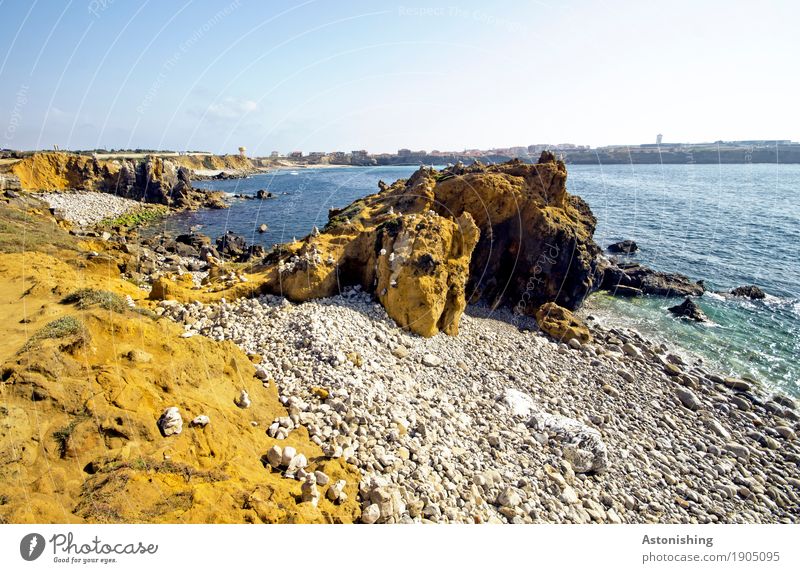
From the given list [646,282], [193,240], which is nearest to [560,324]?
[646,282]

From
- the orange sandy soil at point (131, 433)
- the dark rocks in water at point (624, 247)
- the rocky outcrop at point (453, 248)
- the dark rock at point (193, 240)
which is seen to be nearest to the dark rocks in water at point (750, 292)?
the dark rocks in water at point (624, 247)

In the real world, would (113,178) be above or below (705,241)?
above

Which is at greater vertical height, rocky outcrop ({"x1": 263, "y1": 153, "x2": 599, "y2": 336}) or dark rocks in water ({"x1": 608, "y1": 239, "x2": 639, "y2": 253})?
rocky outcrop ({"x1": 263, "y1": 153, "x2": 599, "y2": 336})

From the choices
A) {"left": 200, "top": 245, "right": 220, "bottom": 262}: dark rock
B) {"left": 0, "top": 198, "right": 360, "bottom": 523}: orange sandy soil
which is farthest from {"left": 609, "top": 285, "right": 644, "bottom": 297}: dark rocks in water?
{"left": 200, "top": 245, "right": 220, "bottom": 262}: dark rock

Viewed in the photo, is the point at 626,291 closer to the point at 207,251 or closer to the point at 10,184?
the point at 207,251

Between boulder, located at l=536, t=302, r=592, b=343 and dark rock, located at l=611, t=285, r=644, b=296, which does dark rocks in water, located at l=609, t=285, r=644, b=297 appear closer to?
dark rock, located at l=611, t=285, r=644, b=296

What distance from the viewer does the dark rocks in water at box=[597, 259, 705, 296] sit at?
2731 cm

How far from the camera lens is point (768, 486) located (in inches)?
463

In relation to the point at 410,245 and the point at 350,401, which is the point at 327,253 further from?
the point at 350,401

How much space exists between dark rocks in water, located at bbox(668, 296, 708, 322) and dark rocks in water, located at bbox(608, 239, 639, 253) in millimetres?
12714

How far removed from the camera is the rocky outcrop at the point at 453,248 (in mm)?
15500

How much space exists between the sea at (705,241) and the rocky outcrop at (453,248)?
18.5 feet

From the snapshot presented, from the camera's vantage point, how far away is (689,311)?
2384 cm

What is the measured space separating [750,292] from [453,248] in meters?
23.1
